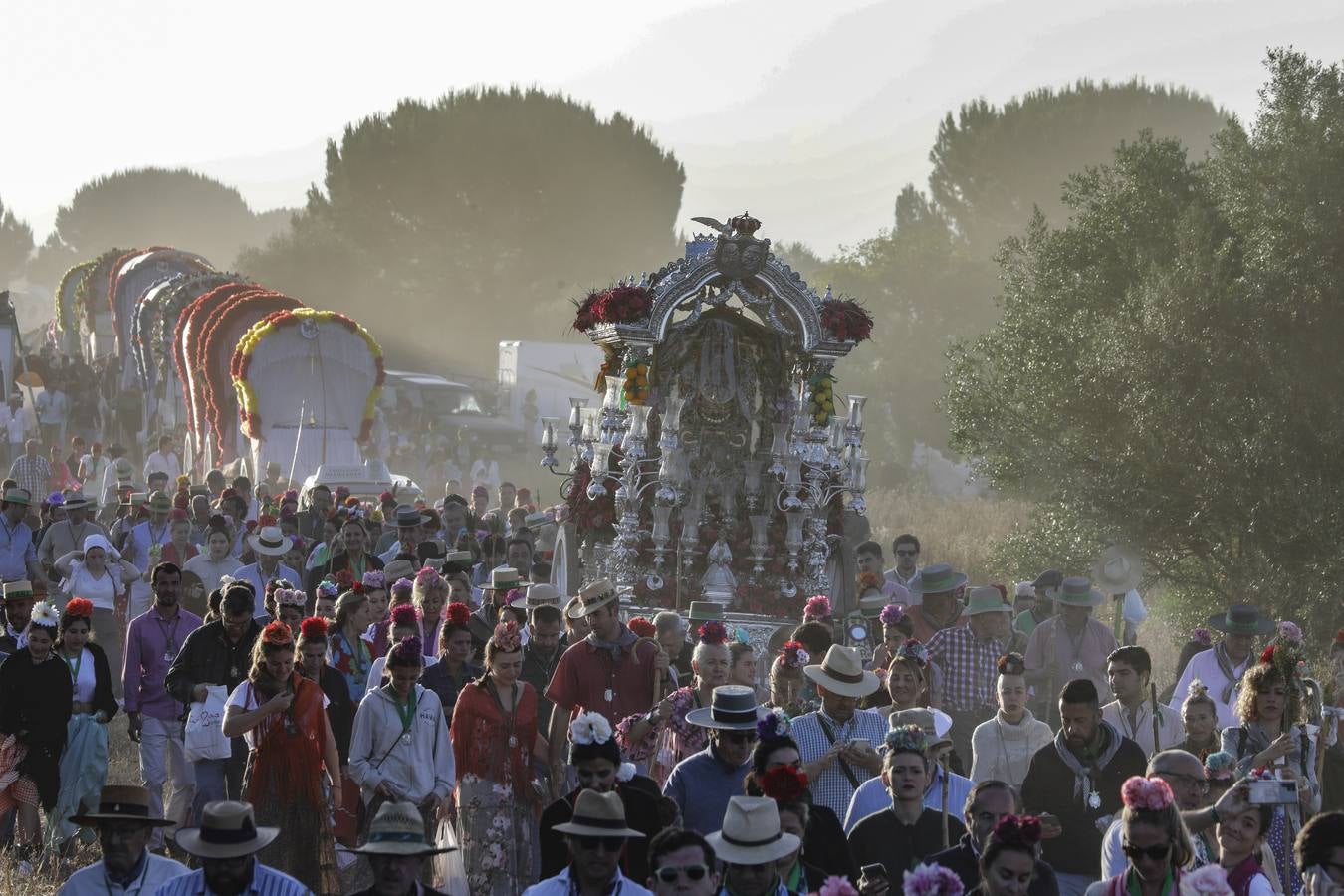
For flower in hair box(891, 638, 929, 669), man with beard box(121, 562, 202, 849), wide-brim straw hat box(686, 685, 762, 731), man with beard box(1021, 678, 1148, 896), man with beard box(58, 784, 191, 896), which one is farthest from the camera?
man with beard box(121, 562, 202, 849)

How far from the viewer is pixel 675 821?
7.36 m

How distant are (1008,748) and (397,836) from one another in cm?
390

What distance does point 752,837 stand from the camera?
609 centimetres

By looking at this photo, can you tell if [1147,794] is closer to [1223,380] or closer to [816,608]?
[816,608]

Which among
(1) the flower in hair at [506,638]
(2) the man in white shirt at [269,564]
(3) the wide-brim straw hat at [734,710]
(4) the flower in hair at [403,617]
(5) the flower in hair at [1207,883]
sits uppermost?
(2) the man in white shirt at [269,564]

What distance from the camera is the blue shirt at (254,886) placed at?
6.45 m

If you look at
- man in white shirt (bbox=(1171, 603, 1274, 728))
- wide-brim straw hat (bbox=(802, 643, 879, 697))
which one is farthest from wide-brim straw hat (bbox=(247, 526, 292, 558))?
man in white shirt (bbox=(1171, 603, 1274, 728))

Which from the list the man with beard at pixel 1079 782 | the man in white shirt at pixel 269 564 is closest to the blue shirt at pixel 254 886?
the man with beard at pixel 1079 782

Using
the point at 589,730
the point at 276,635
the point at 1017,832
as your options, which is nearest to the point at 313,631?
the point at 276,635

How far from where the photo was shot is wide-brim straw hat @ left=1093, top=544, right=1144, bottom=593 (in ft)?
62.7

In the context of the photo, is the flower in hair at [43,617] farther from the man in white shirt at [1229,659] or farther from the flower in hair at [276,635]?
the man in white shirt at [1229,659]

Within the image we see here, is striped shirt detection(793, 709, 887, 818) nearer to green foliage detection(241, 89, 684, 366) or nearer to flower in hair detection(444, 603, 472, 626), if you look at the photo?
flower in hair detection(444, 603, 472, 626)

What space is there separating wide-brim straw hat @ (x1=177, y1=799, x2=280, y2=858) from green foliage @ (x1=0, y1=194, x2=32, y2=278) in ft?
471

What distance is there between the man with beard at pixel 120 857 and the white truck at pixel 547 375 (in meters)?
50.3
